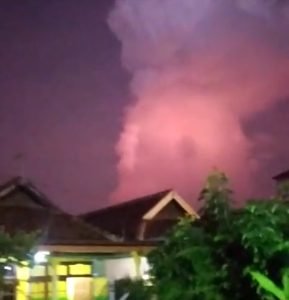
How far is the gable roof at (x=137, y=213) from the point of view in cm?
1695

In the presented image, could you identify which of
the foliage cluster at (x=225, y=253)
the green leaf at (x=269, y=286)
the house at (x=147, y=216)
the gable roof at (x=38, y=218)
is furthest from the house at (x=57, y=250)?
the green leaf at (x=269, y=286)

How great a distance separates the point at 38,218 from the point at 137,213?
10.3 feet

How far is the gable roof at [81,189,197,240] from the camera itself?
16953mm

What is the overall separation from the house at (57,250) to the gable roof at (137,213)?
67.1 inches

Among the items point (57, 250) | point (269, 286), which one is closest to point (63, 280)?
point (57, 250)

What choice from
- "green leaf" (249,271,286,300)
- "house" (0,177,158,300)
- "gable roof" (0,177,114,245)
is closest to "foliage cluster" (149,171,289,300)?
"green leaf" (249,271,286,300)

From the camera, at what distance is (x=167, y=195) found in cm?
1758

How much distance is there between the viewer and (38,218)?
1489 centimetres

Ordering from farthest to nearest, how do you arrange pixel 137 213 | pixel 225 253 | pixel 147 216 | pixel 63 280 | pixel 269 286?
pixel 137 213, pixel 147 216, pixel 63 280, pixel 225 253, pixel 269 286

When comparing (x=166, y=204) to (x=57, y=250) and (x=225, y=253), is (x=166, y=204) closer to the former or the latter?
(x=57, y=250)

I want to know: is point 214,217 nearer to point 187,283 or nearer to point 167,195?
point 187,283

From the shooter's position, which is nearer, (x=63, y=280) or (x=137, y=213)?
(x=63, y=280)

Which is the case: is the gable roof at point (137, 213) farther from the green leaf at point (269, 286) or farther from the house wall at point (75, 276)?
the green leaf at point (269, 286)

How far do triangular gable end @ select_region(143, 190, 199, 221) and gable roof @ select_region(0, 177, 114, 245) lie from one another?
2.47 m
